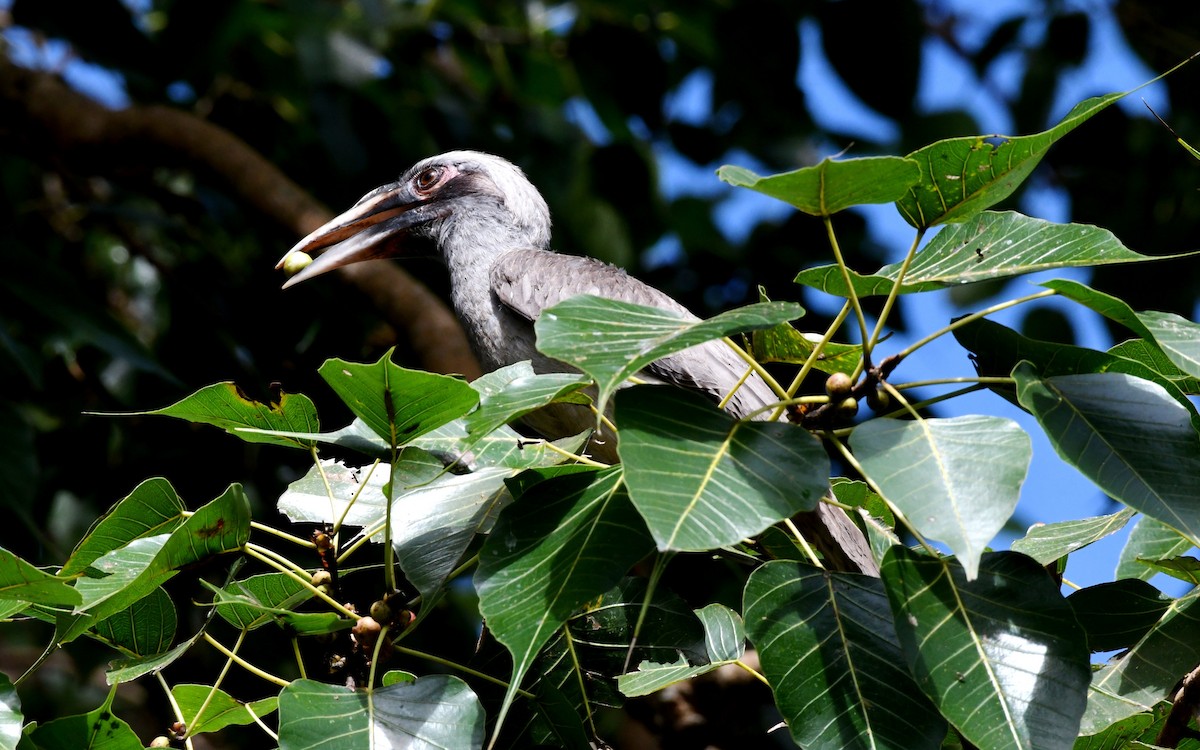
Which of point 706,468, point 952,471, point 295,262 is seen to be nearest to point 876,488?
point 952,471

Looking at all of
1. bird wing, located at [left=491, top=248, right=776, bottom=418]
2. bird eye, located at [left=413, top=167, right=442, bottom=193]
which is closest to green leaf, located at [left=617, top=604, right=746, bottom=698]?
bird wing, located at [left=491, top=248, right=776, bottom=418]

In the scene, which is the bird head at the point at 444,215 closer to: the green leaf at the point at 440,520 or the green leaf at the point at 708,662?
the green leaf at the point at 440,520

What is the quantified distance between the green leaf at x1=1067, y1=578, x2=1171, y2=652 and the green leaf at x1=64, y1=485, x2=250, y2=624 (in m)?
1.41

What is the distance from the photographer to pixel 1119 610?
6.32 feet

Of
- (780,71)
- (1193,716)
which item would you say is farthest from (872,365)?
(780,71)

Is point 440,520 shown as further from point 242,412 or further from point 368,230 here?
point 368,230

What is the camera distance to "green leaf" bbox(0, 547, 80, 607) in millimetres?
1608

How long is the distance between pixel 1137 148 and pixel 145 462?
5.76 m

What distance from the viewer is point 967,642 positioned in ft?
4.99

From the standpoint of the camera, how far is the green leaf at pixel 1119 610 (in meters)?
1.92

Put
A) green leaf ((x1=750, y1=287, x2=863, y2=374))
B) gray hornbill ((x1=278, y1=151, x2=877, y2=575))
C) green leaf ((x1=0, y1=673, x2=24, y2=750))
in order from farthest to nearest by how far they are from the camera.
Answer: gray hornbill ((x1=278, y1=151, x2=877, y2=575)) < green leaf ((x1=750, y1=287, x2=863, y2=374)) < green leaf ((x1=0, y1=673, x2=24, y2=750))

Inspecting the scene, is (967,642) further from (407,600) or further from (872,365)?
(407,600)

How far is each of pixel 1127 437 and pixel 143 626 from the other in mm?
1641

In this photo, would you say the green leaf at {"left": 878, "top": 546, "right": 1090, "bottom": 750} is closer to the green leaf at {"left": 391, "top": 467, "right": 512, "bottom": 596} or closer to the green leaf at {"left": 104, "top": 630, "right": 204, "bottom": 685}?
the green leaf at {"left": 391, "top": 467, "right": 512, "bottom": 596}
